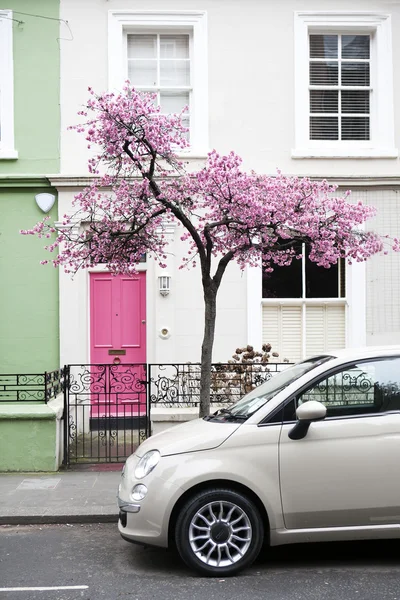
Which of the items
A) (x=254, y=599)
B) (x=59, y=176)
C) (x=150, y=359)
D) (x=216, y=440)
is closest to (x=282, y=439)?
(x=216, y=440)

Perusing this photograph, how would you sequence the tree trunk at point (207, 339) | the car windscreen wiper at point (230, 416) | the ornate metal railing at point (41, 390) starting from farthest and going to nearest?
the ornate metal railing at point (41, 390), the tree trunk at point (207, 339), the car windscreen wiper at point (230, 416)

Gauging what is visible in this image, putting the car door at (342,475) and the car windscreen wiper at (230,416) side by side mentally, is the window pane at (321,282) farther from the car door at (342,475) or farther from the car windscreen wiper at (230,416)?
the car door at (342,475)

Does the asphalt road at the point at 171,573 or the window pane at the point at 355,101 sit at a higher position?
the window pane at the point at 355,101

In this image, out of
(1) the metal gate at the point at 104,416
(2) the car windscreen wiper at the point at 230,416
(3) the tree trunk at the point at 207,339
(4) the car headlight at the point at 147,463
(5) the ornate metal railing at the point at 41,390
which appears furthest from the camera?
(1) the metal gate at the point at 104,416

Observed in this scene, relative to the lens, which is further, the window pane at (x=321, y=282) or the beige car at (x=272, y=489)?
the window pane at (x=321, y=282)

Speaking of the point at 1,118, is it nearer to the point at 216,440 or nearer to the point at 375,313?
the point at 375,313

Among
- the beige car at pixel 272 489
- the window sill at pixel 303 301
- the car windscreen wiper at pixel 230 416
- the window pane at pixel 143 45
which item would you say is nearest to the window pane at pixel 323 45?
the window pane at pixel 143 45

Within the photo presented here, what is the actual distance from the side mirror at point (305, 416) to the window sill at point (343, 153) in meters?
6.76

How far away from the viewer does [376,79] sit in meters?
11.6

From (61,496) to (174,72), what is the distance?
7.10 meters

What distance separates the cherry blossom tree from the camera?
695 centimetres

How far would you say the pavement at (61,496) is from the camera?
282 inches

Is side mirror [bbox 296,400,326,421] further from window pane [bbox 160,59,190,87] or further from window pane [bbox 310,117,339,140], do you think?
window pane [bbox 160,59,190,87]

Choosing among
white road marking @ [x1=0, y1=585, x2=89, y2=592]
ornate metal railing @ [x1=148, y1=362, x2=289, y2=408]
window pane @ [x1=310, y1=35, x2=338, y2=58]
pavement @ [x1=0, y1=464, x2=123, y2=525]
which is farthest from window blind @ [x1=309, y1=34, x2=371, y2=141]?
white road marking @ [x1=0, y1=585, x2=89, y2=592]
